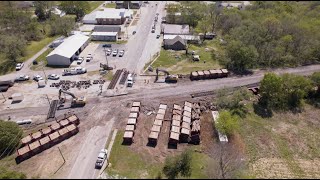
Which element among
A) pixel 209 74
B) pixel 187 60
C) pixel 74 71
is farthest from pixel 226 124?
pixel 74 71

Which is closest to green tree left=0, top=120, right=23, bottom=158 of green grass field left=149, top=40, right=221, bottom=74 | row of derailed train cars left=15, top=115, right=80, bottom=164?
row of derailed train cars left=15, top=115, right=80, bottom=164

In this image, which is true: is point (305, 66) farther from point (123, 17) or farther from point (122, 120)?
point (123, 17)

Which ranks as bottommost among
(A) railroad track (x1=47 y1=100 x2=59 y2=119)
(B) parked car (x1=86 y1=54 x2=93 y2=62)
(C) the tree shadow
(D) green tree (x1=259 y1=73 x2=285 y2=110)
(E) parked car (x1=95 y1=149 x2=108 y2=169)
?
(E) parked car (x1=95 y1=149 x2=108 y2=169)

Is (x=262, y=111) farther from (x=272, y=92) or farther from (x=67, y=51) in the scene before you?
(x=67, y=51)

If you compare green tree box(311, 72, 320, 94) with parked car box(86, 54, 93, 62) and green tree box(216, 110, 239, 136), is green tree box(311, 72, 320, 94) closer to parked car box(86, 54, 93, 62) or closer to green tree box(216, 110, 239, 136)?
green tree box(216, 110, 239, 136)

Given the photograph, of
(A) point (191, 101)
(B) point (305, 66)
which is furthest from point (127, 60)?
(B) point (305, 66)

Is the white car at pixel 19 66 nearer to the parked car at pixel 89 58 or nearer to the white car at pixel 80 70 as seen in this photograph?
the white car at pixel 80 70
